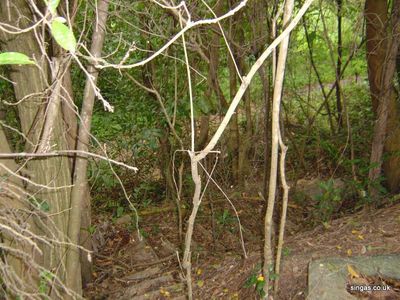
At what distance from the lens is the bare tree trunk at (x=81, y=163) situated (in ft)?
9.16

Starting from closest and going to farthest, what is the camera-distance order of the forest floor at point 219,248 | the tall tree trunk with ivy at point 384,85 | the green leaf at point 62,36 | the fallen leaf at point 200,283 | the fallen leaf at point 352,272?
the green leaf at point 62,36 → the fallen leaf at point 352,272 → the forest floor at point 219,248 → the fallen leaf at point 200,283 → the tall tree trunk with ivy at point 384,85

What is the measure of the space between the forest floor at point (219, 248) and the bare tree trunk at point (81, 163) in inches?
33.9

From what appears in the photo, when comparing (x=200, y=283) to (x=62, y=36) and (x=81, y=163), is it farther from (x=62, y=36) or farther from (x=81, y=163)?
(x=62, y=36)

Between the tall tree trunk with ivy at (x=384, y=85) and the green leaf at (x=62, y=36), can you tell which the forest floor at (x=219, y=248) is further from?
the green leaf at (x=62, y=36)

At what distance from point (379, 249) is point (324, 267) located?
0.55 meters

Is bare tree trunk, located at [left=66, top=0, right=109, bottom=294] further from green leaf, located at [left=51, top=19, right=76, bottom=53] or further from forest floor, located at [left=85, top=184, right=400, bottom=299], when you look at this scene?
green leaf, located at [left=51, top=19, right=76, bottom=53]

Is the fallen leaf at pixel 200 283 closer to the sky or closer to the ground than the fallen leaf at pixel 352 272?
closer to the ground

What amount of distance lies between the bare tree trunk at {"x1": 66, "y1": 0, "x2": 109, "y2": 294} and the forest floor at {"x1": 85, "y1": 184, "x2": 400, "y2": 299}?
86 centimetres

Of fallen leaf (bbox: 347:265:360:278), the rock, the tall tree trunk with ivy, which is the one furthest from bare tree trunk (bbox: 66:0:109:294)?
the tall tree trunk with ivy

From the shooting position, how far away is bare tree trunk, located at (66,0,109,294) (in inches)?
110

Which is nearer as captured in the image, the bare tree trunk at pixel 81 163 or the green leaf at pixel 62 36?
the green leaf at pixel 62 36

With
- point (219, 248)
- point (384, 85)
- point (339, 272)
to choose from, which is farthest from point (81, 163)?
point (384, 85)

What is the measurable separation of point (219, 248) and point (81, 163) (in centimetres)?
223

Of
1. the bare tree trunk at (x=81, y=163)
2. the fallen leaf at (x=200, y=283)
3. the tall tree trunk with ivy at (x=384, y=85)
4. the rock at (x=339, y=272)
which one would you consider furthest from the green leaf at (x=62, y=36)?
the tall tree trunk with ivy at (x=384, y=85)
